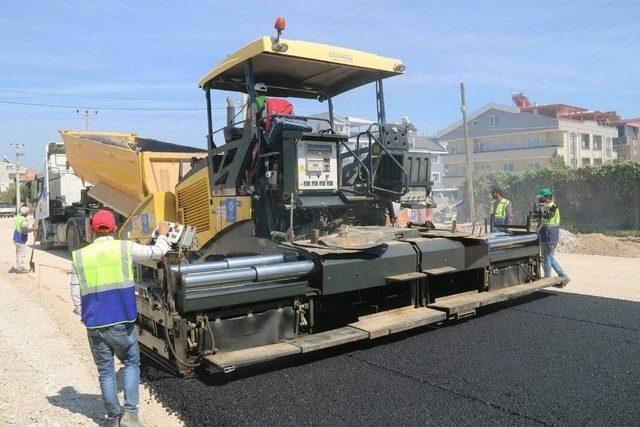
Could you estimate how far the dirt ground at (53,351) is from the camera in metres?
3.94

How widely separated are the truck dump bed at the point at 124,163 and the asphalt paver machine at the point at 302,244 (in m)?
1.60

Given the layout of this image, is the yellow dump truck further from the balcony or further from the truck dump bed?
the balcony

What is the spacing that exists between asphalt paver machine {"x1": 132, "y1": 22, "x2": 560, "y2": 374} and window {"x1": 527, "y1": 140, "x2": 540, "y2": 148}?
122 ft

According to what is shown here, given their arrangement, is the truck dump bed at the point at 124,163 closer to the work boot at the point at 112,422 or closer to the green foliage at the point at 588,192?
the work boot at the point at 112,422

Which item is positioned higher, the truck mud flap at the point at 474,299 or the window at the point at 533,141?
the window at the point at 533,141

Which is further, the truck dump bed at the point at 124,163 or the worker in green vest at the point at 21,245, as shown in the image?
the worker in green vest at the point at 21,245

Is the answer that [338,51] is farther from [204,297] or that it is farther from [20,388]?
[20,388]

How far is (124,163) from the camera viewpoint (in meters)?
8.58

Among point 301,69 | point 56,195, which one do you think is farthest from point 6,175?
point 301,69

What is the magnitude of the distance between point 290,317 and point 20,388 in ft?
7.52

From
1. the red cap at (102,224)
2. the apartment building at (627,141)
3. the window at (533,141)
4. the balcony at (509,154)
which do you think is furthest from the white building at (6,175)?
the red cap at (102,224)

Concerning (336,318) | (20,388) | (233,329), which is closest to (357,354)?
(336,318)

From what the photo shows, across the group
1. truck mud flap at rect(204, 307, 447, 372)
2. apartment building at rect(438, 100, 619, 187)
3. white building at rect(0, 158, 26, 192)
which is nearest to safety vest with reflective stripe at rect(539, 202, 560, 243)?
truck mud flap at rect(204, 307, 447, 372)

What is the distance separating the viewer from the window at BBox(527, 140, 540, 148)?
→ 134 feet
